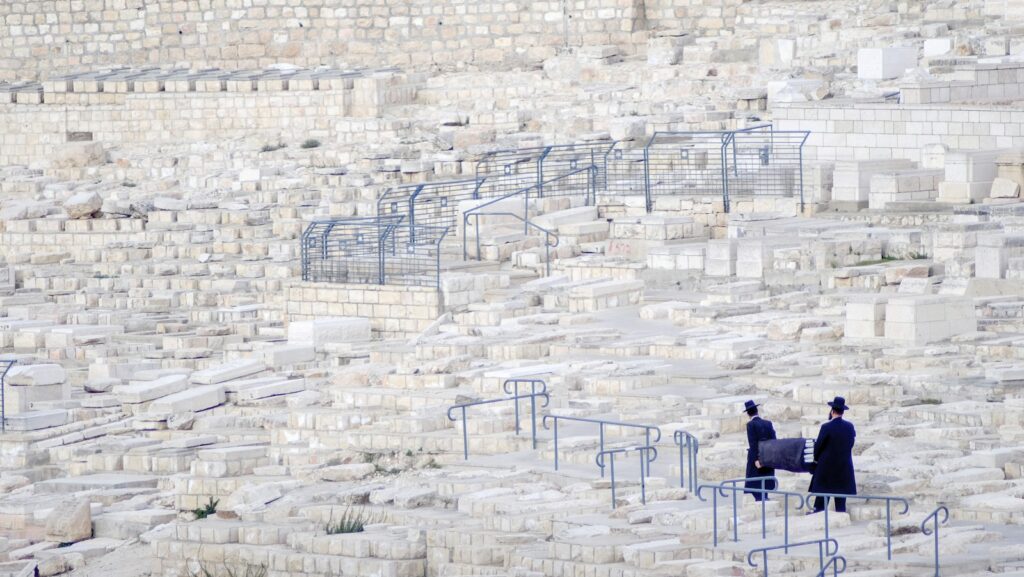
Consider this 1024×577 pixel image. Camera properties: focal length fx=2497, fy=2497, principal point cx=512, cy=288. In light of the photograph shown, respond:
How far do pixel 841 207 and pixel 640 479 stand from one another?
10107 millimetres

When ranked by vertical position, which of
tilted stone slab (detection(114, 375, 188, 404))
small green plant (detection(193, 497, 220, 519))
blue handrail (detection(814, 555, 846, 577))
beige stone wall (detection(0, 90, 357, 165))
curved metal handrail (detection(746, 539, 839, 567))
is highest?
beige stone wall (detection(0, 90, 357, 165))

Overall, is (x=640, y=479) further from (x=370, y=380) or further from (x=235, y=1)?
(x=235, y=1)

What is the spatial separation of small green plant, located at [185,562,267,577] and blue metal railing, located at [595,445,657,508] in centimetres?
227

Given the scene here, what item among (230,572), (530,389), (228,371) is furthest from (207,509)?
(228,371)

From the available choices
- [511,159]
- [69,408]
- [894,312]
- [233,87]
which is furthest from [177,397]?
[233,87]

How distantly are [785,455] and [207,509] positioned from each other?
16.8ft

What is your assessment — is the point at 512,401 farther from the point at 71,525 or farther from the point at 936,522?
the point at 936,522

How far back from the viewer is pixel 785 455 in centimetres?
1491

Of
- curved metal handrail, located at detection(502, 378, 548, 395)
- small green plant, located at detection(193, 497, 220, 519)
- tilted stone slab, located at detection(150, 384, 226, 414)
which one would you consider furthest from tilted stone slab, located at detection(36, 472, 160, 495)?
curved metal handrail, located at detection(502, 378, 548, 395)

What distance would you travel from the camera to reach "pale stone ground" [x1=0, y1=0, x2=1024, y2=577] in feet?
51.5

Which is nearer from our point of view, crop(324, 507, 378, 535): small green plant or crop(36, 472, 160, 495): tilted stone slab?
crop(324, 507, 378, 535): small green plant

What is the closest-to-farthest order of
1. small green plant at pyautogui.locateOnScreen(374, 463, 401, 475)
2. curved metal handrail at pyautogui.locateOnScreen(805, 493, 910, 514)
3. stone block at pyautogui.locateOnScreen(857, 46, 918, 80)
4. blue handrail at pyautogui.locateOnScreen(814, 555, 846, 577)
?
blue handrail at pyautogui.locateOnScreen(814, 555, 846, 577), curved metal handrail at pyautogui.locateOnScreen(805, 493, 910, 514), small green plant at pyautogui.locateOnScreen(374, 463, 401, 475), stone block at pyautogui.locateOnScreen(857, 46, 918, 80)

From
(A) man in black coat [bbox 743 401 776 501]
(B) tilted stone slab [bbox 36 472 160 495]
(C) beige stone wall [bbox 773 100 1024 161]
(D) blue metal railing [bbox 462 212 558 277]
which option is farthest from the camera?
(C) beige stone wall [bbox 773 100 1024 161]

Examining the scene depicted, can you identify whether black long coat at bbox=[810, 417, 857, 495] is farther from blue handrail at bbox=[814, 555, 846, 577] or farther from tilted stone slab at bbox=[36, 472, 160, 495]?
tilted stone slab at bbox=[36, 472, 160, 495]
